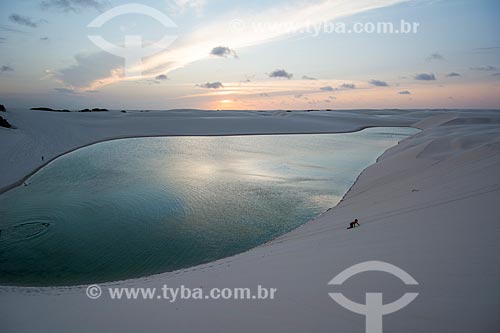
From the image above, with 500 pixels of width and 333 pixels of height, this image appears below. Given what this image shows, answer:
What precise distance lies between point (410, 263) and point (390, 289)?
0.69 metres

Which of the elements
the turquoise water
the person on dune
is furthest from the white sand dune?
the turquoise water

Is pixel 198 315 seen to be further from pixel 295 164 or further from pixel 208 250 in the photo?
pixel 295 164

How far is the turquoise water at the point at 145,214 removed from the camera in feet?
19.9

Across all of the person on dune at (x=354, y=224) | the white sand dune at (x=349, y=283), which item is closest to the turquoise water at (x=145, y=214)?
the white sand dune at (x=349, y=283)

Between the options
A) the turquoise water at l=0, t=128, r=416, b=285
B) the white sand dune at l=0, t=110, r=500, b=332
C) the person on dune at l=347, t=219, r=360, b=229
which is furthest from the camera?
the turquoise water at l=0, t=128, r=416, b=285

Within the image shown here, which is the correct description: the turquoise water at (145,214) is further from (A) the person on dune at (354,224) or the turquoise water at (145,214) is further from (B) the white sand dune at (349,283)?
(A) the person on dune at (354,224)

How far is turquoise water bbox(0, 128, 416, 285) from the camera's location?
238 inches

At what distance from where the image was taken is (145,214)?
8695 millimetres

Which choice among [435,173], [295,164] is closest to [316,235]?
[435,173]

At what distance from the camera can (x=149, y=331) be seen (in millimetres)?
2998

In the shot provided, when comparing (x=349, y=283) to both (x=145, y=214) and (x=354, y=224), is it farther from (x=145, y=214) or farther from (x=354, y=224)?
(x=145, y=214)

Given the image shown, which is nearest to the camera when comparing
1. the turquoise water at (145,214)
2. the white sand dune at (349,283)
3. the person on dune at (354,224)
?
the white sand dune at (349,283)

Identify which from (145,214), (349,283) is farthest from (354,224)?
(145,214)

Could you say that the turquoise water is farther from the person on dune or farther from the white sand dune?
the person on dune
